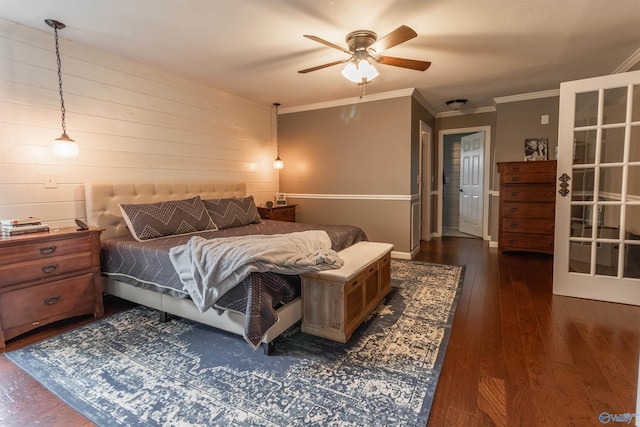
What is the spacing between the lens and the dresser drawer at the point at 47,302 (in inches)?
86.0

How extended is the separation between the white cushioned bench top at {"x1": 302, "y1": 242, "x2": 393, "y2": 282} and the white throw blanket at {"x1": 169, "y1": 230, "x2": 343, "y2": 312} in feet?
0.22

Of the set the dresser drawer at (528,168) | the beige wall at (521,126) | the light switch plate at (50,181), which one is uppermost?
the beige wall at (521,126)

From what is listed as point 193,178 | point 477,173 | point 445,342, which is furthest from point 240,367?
point 477,173

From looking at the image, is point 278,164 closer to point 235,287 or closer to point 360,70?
point 360,70

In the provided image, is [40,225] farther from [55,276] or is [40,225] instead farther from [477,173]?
Answer: [477,173]

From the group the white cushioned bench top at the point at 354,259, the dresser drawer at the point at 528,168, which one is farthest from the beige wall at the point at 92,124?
the dresser drawer at the point at 528,168

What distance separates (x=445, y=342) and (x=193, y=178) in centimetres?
329

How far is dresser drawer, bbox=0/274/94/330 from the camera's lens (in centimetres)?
219

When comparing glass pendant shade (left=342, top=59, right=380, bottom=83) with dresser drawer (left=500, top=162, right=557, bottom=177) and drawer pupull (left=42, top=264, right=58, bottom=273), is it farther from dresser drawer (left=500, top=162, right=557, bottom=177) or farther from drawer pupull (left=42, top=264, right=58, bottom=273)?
dresser drawer (left=500, top=162, right=557, bottom=177)

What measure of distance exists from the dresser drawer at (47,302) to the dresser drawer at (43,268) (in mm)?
70

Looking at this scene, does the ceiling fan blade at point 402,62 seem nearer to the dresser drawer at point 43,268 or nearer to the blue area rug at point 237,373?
the blue area rug at point 237,373

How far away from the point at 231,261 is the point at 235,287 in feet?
0.56

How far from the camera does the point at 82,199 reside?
291cm

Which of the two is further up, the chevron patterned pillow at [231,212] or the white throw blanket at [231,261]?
the chevron patterned pillow at [231,212]
